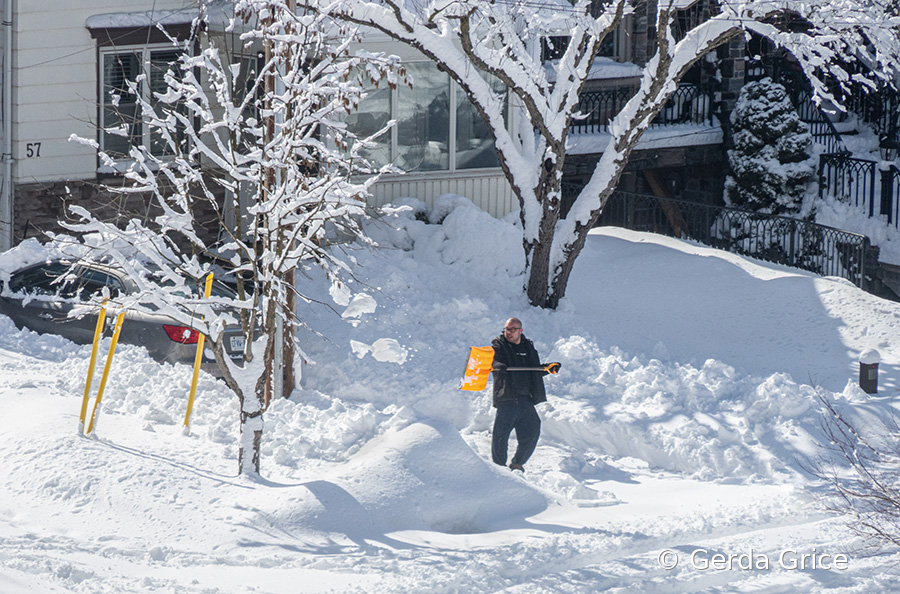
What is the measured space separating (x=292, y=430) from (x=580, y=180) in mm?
11336

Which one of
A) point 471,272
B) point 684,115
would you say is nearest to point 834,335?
point 471,272

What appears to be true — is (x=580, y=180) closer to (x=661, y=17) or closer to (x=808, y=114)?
(x=808, y=114)

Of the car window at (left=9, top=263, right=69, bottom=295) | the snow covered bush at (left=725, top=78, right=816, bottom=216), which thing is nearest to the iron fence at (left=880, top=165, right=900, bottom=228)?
the snow covered bush at (left=725, top=78, right=816, bottom=216)

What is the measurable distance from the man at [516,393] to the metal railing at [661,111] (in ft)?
36.9

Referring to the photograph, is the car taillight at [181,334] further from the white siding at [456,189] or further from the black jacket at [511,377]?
the white siding at [456,189]

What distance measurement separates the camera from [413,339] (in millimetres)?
12750

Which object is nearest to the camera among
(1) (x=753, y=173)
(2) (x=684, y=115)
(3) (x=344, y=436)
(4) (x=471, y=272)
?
(3) (x=344, y=436)

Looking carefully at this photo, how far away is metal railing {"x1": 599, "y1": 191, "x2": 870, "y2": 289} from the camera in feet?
54.4

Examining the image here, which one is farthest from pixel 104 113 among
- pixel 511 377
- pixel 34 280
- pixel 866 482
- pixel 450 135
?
pixel 866 482

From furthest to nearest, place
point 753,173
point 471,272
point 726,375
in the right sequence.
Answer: point 753,173, point 471,272, point 726,375

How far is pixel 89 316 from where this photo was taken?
12.3 m

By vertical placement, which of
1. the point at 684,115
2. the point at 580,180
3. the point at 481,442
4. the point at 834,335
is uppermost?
the point at 684,115

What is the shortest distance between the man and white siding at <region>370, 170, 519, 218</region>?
7.09 meters

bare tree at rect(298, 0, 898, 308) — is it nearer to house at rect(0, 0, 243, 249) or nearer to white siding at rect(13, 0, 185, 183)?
house at rect(0, 0, 243, 249)
